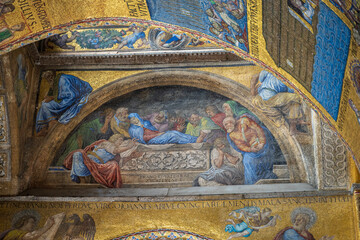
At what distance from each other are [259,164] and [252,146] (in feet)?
1.14

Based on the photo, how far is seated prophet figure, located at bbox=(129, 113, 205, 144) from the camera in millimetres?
9859

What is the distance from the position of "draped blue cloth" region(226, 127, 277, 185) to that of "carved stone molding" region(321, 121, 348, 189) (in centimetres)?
87

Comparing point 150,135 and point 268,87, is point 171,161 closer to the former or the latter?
point 150,135

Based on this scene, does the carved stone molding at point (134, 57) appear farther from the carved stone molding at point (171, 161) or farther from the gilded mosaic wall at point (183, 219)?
the gilded mosaic wall at point (183, 219)

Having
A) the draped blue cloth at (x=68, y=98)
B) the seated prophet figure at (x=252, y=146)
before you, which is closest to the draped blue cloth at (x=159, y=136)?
the seated prophet figure at (x=252, y=146)

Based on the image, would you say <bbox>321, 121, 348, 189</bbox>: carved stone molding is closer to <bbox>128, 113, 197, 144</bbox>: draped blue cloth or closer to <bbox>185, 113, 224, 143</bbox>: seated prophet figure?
<bbox>185, 113, 224, 143</bbox>: seated prophet figure

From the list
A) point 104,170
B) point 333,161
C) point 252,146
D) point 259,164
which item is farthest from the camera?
point 104,170

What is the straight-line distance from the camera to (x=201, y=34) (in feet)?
23.4

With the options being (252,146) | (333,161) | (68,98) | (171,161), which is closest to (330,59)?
(333,161)

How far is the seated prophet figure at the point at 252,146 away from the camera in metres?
9.49

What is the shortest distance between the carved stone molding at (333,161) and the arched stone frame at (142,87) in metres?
0.55

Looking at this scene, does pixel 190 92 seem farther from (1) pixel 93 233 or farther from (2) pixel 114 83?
(1) pixel 93 233

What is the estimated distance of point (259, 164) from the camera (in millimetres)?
9523

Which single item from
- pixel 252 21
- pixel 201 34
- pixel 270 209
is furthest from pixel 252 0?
pixel 270 209
